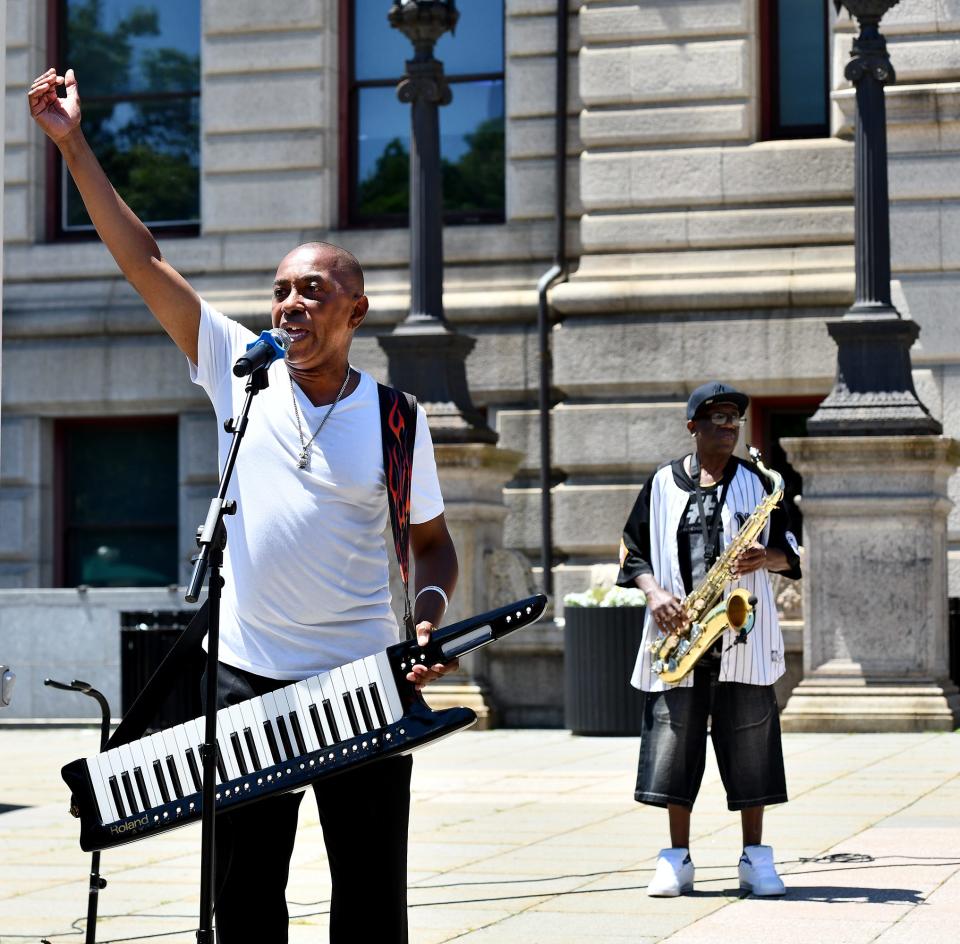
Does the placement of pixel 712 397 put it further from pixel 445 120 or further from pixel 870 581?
pixel 445 120

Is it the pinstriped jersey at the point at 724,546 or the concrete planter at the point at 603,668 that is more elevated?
the pinstriped jersey at the point at 724,546

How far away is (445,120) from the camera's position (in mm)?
21047

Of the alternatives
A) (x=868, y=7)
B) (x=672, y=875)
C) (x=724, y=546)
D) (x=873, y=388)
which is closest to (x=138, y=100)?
(x=868, y=7)

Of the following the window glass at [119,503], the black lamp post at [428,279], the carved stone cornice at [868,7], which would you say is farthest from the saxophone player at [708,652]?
the window glass at [119,503]

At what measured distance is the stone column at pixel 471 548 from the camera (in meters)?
16.5

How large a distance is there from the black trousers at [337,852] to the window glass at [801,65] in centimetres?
1593

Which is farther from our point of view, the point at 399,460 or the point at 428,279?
the point at 428,279

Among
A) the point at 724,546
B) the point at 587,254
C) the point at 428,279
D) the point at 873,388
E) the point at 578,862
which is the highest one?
the point at 587,254

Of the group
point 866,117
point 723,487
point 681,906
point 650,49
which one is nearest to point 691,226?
point 650,49

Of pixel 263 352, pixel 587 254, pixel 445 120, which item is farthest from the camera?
pixel 445 120

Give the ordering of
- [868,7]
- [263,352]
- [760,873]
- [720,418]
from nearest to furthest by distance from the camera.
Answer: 1. [263,352]
2. [760,873]
3. [720,418]
4. [868,7]

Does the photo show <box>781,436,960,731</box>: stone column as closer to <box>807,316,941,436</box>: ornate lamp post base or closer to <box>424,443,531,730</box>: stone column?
<box>807,316,941,436</box>: ornate lamp post base

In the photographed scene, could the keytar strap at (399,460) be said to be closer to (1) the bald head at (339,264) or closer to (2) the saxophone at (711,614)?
(1) the bald head at (339,264)

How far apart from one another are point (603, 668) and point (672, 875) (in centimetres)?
739
